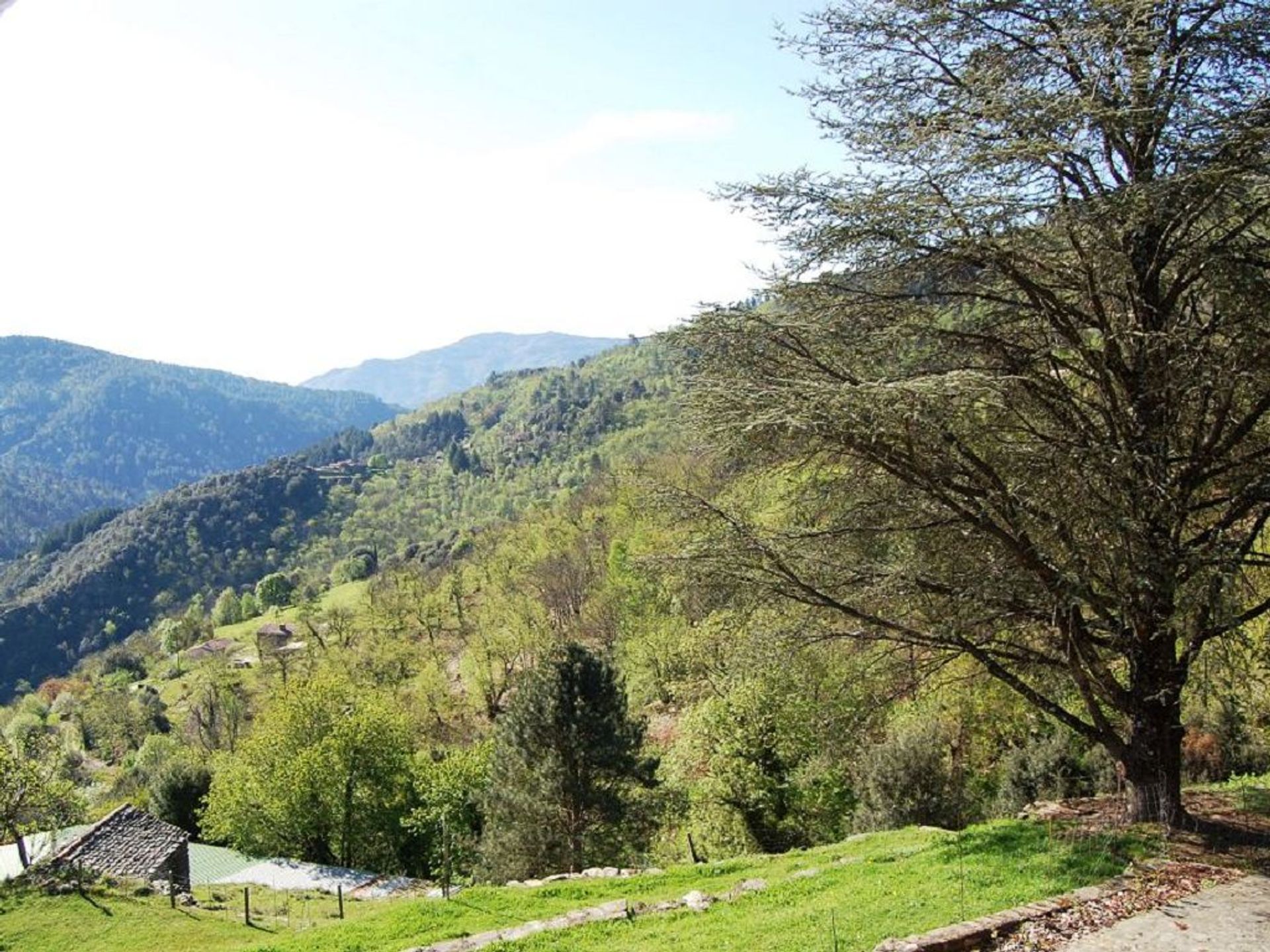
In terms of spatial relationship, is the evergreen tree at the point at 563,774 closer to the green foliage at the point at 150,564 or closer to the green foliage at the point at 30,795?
the green foliage at the point at 30,795

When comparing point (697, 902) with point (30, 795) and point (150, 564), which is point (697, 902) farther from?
point (150, 564)

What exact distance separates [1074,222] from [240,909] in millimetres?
25712

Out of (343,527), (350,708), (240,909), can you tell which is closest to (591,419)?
(343,527)

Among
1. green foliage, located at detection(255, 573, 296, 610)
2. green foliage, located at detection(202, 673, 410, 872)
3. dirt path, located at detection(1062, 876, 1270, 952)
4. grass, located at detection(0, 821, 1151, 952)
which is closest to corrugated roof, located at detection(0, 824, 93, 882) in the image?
green foliage, located at detection(202, 673, 410, 872)

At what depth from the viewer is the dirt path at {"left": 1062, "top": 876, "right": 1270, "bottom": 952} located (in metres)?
7.24

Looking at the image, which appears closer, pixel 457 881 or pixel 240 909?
pixel 240 909

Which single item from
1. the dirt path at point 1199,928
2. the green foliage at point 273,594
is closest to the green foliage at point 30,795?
the dirt path at point 1199,928

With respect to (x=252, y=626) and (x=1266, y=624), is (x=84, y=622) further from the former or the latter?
(x=1266, y=624)

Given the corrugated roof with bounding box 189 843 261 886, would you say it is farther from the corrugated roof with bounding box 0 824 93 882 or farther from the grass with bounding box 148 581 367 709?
the grass with bounding box 148 581 367 709

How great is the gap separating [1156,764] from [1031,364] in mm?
4947

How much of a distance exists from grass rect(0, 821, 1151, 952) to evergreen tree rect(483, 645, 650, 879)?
8289 millimetres

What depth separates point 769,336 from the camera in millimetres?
9477

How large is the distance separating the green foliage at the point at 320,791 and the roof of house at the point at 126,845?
422 centimetres

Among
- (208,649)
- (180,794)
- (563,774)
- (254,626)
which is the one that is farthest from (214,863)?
(254,626)
